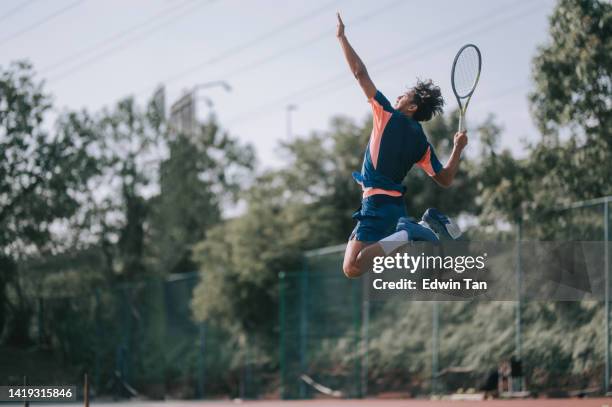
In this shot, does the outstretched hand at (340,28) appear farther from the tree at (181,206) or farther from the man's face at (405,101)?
the tree at (181,206)

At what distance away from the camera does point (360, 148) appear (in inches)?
1548

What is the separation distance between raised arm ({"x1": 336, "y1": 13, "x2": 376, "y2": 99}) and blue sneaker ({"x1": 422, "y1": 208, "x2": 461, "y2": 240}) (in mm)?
1350

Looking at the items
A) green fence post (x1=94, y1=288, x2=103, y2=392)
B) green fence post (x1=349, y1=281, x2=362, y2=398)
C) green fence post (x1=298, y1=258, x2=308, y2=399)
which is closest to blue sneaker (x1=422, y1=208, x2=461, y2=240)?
green fence post (x1=349, y1=281, x2=362, y2=398)

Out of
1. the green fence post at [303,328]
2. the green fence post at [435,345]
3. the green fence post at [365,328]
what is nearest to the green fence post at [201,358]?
the green fence post at [303,328]

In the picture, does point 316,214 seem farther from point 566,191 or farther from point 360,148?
point 566,191

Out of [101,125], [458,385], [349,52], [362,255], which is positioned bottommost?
[458,385]

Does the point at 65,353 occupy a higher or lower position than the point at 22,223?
lower

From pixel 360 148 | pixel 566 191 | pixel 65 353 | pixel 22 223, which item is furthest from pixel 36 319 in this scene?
pixel 566 191

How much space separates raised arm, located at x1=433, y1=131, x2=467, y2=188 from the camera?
8.99 m

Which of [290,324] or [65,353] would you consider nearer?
[290,324]

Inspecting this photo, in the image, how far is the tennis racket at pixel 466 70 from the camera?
9.84 m

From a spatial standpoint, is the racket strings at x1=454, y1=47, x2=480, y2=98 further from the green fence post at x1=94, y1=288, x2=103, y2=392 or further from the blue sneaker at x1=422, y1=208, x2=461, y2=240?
the green fence post at x1=94, y1=288, x2=103, y2=392

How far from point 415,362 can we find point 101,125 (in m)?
16.6

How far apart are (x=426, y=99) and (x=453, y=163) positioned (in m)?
0.64
